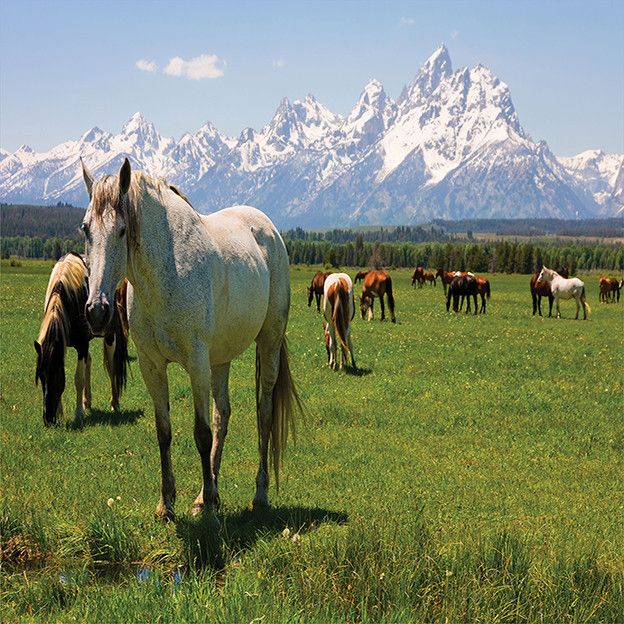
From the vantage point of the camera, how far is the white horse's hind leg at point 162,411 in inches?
251

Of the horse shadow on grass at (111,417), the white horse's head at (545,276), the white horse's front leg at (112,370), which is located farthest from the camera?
the white horse's head at (545,276)

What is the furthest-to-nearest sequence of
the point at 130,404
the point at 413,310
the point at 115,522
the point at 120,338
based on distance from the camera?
1. the point at 413,310
2. the point at 130,404
3. the point at 120,338
4. the point at 115,522

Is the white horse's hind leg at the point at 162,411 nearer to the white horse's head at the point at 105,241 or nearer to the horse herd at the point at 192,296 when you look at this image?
the horse herd at the point at 192,296

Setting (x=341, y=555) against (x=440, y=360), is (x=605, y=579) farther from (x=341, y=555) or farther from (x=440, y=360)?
(x=440, y=360)

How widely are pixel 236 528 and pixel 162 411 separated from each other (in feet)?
4.08

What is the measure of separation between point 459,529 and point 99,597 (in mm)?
3132

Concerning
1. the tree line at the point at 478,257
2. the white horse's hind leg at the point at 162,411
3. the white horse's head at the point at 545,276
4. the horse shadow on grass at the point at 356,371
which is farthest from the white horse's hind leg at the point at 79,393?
the tree line at the point at 478,257

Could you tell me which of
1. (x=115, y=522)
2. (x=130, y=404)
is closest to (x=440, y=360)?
(x=130, y=404)

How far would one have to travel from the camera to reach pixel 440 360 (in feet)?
62.3

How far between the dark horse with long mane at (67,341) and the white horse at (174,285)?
3.44 m

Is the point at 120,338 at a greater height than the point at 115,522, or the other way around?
the point at 120,338

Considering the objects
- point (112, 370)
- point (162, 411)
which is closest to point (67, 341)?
point (112, 370)

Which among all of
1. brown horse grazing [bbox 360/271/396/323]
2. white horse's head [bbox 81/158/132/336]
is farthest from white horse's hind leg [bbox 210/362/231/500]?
brown horse grazing [bbox 360/271/396/323]

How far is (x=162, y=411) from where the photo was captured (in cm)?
657
